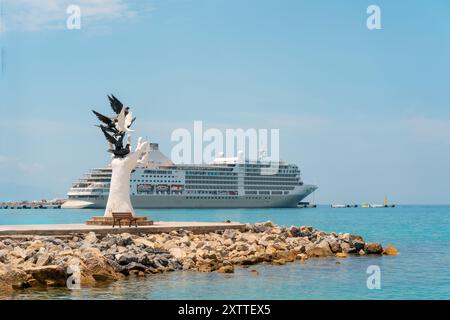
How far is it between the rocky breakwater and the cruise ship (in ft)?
199

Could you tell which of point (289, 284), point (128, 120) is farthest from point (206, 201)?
point (289, 284)

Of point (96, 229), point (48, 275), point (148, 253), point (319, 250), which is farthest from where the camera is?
point (319, 250)

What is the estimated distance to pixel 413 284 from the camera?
58.9ft

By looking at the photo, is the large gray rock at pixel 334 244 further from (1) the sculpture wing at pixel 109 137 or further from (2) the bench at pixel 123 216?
(1) the sculpture wing at pixel 109 137

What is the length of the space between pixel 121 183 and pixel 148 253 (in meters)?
6.12

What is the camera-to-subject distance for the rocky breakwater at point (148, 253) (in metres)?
16.0

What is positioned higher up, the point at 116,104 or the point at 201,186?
the point at 116,104

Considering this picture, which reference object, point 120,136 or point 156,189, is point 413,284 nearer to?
point 120,136

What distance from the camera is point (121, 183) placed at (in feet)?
80.4

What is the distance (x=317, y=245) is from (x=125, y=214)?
6239 millimetres

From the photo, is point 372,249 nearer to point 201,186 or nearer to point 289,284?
point 289,284

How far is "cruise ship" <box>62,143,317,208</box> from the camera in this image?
85.2 m
